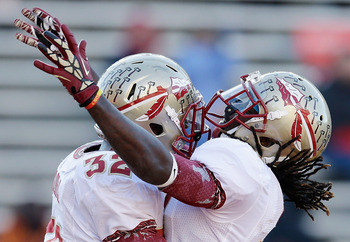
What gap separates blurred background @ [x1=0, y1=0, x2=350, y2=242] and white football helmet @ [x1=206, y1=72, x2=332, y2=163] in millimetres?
2991

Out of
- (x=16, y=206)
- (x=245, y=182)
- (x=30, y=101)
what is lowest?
(x=16, y=206)

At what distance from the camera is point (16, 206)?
18.6 feet

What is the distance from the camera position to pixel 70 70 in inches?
73.5

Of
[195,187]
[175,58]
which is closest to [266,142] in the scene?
[195,187]

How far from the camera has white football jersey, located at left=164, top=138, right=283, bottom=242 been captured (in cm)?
216

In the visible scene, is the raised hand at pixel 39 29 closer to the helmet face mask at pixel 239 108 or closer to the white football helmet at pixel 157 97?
the white football helmet at pixel 157 97

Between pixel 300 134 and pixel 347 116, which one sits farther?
pixel 347 116

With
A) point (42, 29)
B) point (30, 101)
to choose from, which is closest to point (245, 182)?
point (42, 29)

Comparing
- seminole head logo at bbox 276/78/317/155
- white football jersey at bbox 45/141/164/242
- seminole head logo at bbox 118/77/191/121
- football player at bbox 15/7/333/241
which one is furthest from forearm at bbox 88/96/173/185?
seminole head logo at bbox 276/78/317/155

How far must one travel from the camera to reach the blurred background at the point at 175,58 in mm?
5715

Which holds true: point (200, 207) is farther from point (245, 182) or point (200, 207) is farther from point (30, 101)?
point (30, 101)

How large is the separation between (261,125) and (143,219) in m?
0.62

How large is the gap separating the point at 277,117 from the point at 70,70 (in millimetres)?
910

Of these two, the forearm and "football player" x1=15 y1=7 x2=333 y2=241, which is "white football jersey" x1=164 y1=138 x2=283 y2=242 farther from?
the forearm
